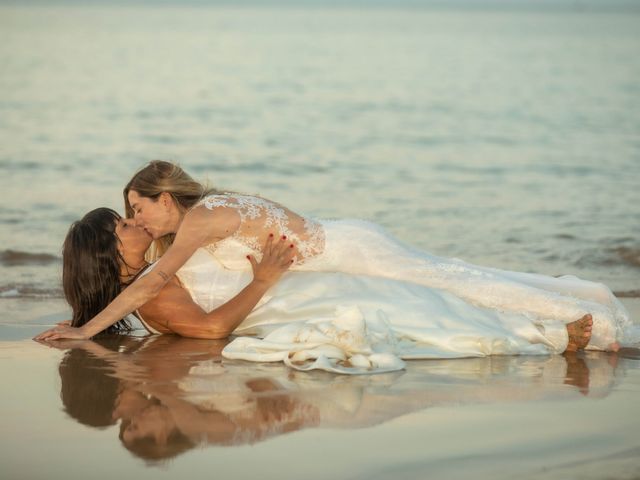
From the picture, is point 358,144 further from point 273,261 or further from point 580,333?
point 580,333

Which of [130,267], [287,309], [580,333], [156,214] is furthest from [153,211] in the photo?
[580,333]

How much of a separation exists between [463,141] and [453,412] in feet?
53.0

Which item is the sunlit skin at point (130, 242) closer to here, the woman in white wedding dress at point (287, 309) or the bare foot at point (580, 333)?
the woman in white wedding dress at point (287, 309)

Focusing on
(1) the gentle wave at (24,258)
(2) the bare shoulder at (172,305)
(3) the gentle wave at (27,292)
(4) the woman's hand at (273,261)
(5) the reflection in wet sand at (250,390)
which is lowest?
(3) the gentle wave at (27,292)

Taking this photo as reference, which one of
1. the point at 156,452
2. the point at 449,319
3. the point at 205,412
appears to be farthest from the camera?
the point at 449,319

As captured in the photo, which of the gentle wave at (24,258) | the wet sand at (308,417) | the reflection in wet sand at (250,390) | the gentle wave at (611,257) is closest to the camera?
the wet sand at (308,417)

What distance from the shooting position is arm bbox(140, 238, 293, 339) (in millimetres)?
6621

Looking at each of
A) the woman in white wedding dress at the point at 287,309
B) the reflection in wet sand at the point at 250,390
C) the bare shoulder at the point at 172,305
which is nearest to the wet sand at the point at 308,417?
the reflection in wet sand at the point at 250,390

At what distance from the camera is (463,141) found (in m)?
20.9

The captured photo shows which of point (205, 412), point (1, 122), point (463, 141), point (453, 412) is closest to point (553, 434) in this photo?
point (453, 412)

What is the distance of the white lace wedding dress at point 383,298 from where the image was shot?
630cm

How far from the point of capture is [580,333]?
6.56 meters

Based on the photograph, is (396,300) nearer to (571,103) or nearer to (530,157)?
(530,157)

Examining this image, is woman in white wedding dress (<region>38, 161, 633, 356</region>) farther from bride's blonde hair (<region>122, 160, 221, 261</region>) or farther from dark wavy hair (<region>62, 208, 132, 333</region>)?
dark wavy hair (<region>62, 208, 132, 333</region>)
